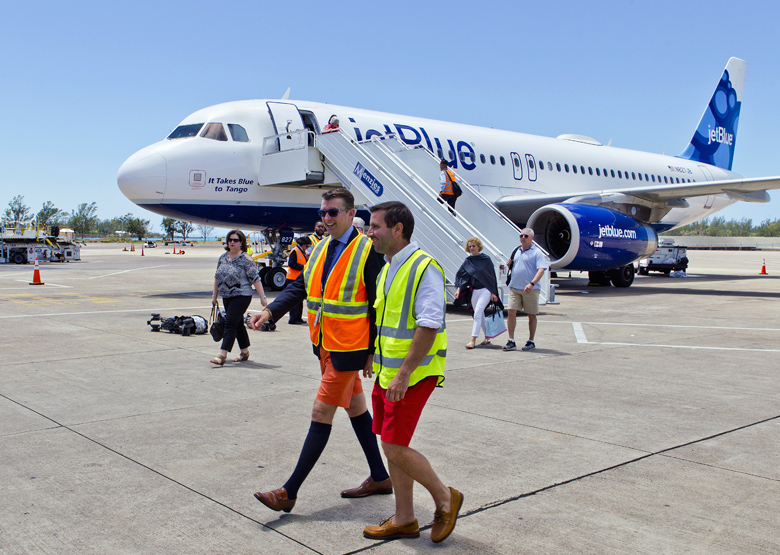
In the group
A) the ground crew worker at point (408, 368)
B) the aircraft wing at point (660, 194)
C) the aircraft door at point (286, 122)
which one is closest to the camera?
the ground crew worker at point (408, 368)

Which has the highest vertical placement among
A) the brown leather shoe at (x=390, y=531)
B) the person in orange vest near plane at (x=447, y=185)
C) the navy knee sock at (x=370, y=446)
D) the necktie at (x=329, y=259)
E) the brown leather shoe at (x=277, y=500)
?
the person in orange vest near plane at (x=447, y=185)

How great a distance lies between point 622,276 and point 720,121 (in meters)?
13.4

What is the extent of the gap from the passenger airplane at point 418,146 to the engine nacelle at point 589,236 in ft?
0.10

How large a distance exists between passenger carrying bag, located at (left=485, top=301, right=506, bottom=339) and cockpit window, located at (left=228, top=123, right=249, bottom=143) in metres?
8.28

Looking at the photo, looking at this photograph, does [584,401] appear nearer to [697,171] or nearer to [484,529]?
[484,529]

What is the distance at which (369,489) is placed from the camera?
3.82 m

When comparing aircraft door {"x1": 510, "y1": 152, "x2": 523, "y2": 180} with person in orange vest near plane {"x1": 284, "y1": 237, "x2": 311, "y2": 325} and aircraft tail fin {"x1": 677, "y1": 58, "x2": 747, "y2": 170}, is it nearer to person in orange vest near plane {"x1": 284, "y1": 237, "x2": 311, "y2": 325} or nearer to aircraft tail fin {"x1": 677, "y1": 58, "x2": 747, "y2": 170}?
person in orange vest near plane {"x1": 284, "y1": 237, "x2": 311, "y2": 325}

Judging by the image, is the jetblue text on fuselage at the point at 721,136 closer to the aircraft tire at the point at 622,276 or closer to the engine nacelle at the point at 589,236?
the aircraft tire at the point at 622,276

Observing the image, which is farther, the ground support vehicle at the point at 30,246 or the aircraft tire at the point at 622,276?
the ground support vehicle at the point at 30,246

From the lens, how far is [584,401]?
5.90 metres

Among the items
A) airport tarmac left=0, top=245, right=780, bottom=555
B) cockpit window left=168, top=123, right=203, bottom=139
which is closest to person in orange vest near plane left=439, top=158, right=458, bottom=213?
cockpit window left=168, top=123, right=203, bottom=139

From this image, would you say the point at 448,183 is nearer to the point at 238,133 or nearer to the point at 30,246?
the point at 238,133

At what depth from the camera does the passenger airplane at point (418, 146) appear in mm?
14273

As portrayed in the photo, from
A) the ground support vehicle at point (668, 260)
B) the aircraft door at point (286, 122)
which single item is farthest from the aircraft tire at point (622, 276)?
the aircraft door at point (286, 122)
